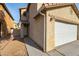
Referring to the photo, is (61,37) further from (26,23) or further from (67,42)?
(26,23)

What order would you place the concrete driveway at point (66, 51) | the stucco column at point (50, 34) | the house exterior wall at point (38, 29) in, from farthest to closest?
the house exterior wall at point (38, 29), the stucco column at point (50, 34), the concrete driveway at point (66, 51)

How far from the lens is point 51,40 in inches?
284

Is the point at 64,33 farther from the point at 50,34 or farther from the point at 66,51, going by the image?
the point at 66,51

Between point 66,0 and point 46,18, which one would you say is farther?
point 46,18

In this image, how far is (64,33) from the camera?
8508mm

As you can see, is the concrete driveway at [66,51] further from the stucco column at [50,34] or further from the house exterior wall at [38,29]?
the house exterior wall at [38,29]

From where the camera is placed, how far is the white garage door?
7.80 meters

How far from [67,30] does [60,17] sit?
1.26 meters

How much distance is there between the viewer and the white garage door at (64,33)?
780 centimetres

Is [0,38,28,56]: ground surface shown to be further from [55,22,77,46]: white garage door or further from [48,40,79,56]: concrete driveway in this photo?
[55,22,77,46]: white garage door

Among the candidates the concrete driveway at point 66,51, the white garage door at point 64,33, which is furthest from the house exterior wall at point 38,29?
the concrete driveway at point 66,51

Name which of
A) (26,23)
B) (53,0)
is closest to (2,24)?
(26,23)

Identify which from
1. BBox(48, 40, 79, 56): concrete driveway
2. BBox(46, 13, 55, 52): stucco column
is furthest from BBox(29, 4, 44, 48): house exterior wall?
BBox(48, 40, 79, 56): concrete driveway

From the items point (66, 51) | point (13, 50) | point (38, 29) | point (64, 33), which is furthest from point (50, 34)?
point (13, 50)
